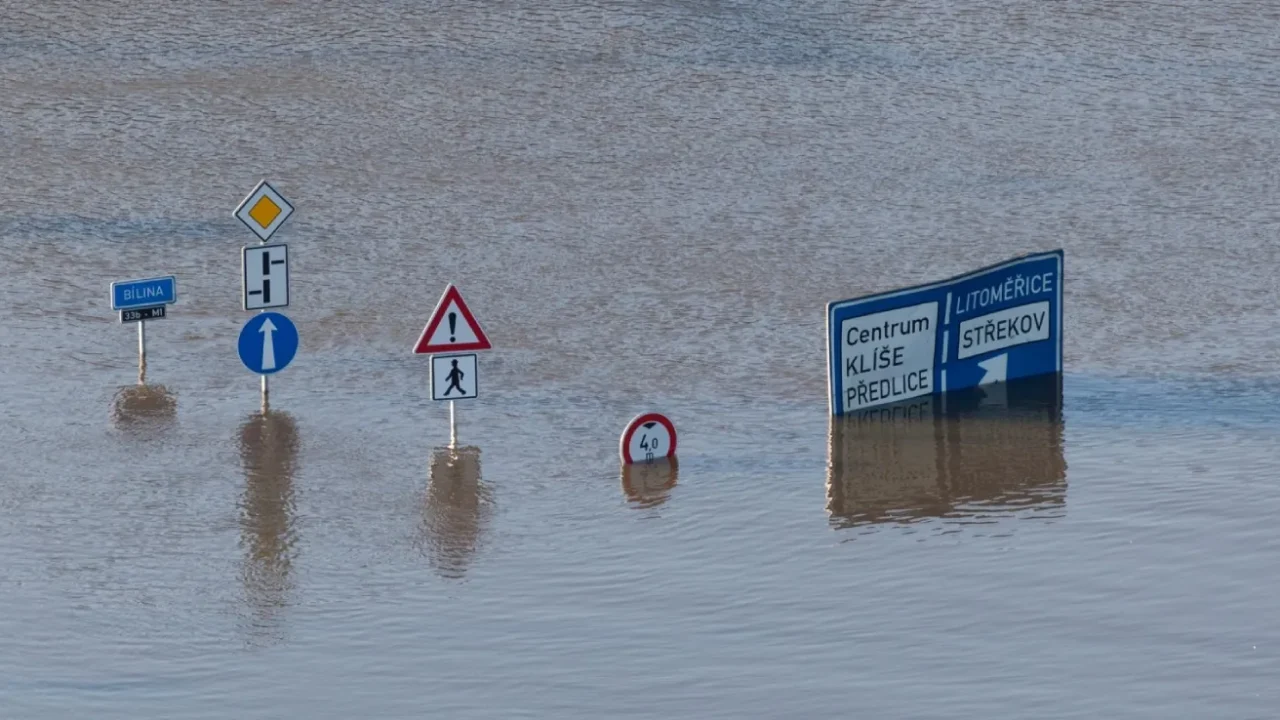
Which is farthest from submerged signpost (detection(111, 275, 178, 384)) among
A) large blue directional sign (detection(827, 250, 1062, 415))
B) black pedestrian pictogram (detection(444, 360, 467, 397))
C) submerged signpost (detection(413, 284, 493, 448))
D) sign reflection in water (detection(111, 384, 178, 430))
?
large blue directional sign (detection(827, 250, 1062, 415))

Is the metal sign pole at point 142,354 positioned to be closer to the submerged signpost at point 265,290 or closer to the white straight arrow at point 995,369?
the submerged signpost at point 265,290

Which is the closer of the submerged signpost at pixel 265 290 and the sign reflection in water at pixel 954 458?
the sign reflection in water at pixel 954 458

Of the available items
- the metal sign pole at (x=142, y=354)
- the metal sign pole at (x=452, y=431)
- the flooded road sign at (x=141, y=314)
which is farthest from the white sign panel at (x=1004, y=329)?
the metal sign pole at (x=142, y=354)

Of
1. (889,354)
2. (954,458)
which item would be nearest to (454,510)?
(954,458)

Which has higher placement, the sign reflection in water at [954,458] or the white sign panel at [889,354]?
the white sign panel at [889,354]

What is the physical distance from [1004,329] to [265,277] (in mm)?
5136

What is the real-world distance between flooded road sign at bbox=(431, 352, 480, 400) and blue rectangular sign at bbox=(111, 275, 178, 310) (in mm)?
2445

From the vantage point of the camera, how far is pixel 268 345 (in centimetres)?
1385

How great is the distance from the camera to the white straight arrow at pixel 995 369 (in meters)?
14.7

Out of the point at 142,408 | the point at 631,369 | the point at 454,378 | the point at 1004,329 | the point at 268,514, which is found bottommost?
the point at 268,514

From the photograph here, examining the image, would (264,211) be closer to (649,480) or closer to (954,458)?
(649,480)

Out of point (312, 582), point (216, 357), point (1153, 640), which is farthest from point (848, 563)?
point (216, 357)

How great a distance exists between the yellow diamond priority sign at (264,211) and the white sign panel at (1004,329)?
4.73 m

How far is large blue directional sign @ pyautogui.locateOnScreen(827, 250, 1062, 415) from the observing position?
13.9 m
